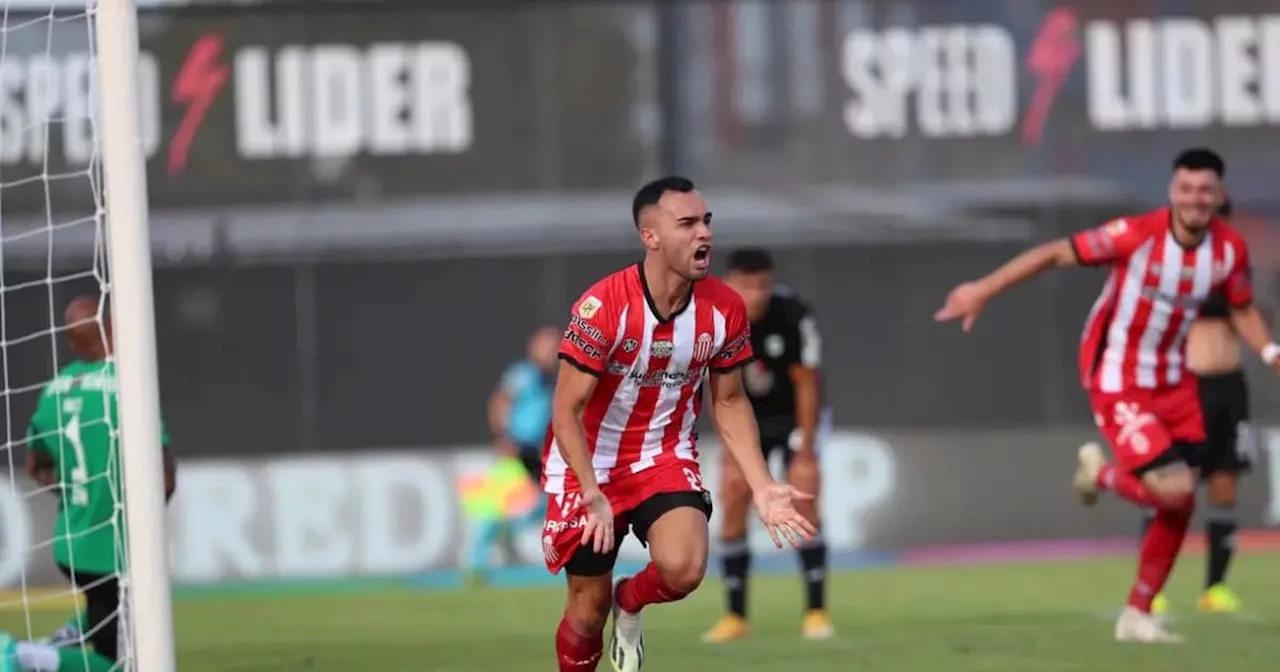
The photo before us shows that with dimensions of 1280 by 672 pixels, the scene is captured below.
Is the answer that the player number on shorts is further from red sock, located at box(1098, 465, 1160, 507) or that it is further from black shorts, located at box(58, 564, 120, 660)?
red sock, located at box(1098, 465, 1160, 507)

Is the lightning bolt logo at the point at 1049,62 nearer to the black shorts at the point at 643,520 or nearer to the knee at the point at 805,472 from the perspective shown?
the knee at the point at 805,472

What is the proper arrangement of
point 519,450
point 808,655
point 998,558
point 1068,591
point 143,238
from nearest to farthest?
1. point 143,238
2. point 808,655
3. point 1068,591
4. point 519,450
5. point 998,558

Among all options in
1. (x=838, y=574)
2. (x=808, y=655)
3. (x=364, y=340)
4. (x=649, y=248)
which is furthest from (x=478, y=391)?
(x=649, y=248)

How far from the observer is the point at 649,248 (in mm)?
6754

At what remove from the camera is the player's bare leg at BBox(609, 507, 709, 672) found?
6703 millimetres

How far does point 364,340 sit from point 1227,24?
282 inches

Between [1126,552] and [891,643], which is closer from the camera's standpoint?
[891,643]

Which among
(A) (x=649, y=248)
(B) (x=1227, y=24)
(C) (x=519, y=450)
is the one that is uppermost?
(B) (x=1227, y=24)

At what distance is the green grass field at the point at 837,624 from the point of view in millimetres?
8758

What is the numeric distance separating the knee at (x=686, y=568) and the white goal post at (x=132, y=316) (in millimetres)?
1580

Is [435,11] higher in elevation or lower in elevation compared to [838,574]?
higher

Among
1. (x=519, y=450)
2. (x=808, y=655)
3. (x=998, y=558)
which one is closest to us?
(x=808, y=655)

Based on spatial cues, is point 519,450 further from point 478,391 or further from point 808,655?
point 808,655

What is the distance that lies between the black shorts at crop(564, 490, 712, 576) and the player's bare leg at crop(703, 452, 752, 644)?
3169 millimetres
